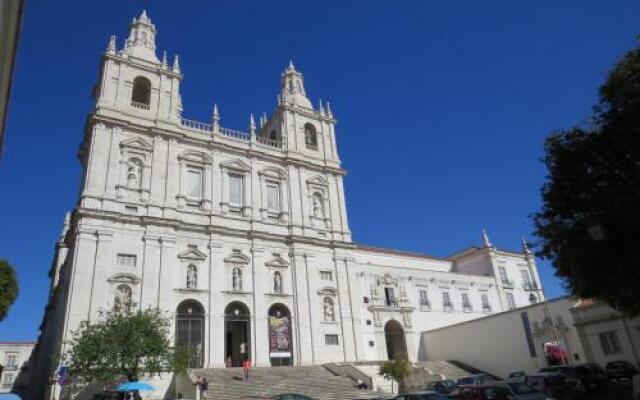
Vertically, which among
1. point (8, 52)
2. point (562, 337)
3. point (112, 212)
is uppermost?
point (112, 212)

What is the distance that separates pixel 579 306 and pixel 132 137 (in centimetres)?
3111

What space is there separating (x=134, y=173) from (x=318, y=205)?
589 inches

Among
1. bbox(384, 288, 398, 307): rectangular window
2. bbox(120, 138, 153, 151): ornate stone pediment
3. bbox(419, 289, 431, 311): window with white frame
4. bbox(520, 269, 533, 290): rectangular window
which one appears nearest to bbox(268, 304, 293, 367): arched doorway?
bbox(384, 288, 398, 307): rectangular window

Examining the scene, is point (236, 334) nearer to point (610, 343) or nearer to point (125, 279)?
point (125, 279)

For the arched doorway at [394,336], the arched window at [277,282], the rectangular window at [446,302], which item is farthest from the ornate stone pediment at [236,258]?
the rectangular window at [446,302]

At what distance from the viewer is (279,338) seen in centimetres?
3127

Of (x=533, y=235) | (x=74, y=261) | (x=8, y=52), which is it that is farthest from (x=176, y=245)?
(x=8, y=52)

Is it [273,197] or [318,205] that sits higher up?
[273,197]

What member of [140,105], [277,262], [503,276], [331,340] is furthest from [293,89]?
[503,276]

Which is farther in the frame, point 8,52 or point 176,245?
point 176,245

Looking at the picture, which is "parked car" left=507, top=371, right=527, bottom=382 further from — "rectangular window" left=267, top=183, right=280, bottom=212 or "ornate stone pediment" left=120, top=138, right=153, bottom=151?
"ornate stone pediment" left=120, top=138, right=153, bottom=151

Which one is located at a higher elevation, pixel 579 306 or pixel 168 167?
pixel 168 167

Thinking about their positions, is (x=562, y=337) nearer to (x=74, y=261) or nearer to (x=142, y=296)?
(x=142, y=296)

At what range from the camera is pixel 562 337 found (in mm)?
28344
